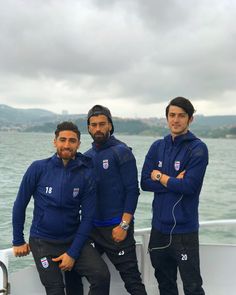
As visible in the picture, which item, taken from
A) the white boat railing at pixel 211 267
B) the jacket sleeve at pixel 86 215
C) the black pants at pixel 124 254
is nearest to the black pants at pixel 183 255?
the black pants at pixel 124 254

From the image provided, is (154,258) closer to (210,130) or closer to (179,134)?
(179,134)

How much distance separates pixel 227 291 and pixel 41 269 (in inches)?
66.6

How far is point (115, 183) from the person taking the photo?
3.07m

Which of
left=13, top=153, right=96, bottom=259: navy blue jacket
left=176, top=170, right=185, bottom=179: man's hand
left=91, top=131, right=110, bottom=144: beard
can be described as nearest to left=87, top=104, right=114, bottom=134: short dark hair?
left=91, top=131, right=110, bottom=144: beard

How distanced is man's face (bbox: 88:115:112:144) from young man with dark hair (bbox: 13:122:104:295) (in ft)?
0.50

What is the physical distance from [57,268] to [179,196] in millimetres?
997

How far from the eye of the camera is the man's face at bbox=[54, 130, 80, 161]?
292cm

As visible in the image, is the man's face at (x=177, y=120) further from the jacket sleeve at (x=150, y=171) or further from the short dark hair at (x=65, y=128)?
the short dark hair at (x=65, y=128)

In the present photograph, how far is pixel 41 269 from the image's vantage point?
9.54ft

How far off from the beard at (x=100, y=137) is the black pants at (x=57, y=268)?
778 mm

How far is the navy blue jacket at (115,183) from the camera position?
3049mm

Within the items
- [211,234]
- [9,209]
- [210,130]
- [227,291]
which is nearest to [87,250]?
[227,291]

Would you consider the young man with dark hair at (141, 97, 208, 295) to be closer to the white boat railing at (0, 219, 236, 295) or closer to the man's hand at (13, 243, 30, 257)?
the white boat railing at (0, 219, 236, 295)

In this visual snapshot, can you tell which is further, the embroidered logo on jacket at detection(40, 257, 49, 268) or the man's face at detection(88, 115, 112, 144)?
the man's face at detection(88, 115, 112, 144)
